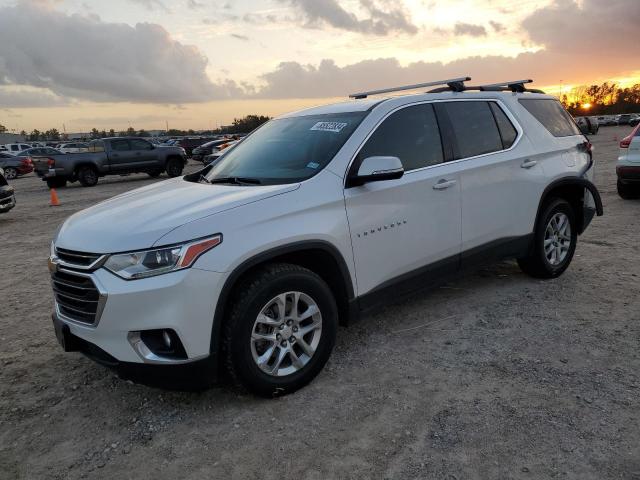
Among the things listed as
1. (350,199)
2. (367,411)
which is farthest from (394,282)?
(367,411)

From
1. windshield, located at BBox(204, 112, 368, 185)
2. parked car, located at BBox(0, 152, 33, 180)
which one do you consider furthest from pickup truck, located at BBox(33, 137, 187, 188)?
windshield, located at BBox(204, 112, 368, 185)

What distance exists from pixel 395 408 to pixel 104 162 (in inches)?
737

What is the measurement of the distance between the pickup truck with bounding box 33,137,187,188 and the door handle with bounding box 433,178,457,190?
17.9 m

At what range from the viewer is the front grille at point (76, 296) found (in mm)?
2891

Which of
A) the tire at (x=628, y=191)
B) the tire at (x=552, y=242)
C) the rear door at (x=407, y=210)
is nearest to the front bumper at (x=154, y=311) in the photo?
the rear door at (x=407, y=210)

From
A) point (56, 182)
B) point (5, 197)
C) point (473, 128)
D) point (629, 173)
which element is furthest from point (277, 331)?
point (56, 182)

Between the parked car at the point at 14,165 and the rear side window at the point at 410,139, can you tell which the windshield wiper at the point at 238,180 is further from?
the parked car at the point at 14,165

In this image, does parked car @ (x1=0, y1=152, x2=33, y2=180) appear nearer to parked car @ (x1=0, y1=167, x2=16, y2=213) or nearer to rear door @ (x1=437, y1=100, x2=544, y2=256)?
parked car @ (x1=0, y1=167, x2=16, y2=213)

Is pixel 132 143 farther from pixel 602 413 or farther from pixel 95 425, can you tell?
pixel 602 413

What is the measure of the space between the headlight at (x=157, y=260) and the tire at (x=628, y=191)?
9009 millimetres

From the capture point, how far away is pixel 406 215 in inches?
147

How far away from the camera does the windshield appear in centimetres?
357

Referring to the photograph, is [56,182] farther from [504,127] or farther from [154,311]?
[154,311]

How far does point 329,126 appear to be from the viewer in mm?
3885
